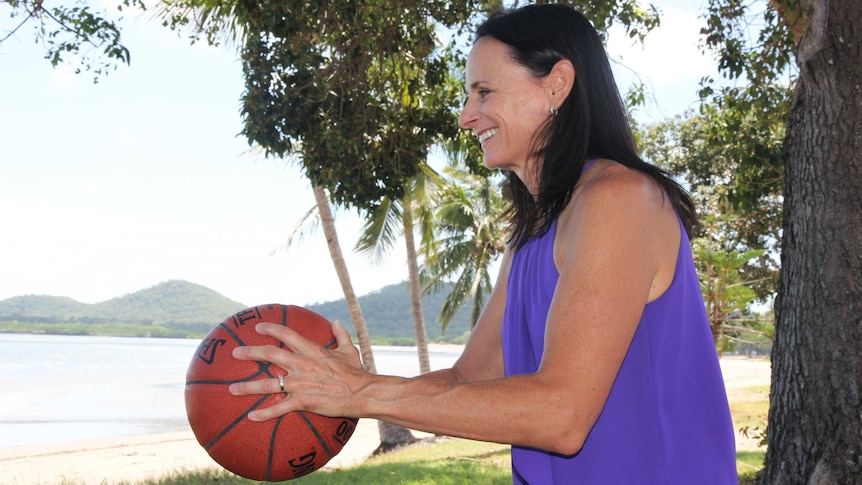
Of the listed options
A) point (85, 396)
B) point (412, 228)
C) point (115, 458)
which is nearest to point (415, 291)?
point (412, 228)

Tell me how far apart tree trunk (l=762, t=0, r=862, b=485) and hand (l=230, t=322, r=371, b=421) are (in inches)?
176

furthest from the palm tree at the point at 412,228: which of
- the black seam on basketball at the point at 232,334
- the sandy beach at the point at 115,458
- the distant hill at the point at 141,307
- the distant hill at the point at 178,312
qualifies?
the distant hill at the point at 141,307

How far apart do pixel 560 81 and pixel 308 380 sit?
1014 millimetres

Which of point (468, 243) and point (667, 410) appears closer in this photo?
point (667, 410)

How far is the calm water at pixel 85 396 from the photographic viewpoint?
32375 millimetres

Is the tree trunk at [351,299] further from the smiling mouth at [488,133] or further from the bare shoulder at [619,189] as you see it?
the bare shoulder at [619,189]

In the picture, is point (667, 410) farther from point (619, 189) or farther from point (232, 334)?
point (232, 334)

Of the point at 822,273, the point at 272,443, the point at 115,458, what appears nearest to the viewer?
the point at 272,443

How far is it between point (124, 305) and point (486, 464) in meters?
141

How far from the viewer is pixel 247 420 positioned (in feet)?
7.51

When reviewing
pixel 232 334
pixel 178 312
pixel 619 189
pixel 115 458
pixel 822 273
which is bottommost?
pixel 115 458

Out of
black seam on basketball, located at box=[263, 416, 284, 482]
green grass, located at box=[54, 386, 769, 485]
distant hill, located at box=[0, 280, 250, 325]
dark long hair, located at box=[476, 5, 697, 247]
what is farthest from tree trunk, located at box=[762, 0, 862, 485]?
distant hill, located at box=[0, 280, 250, 325]

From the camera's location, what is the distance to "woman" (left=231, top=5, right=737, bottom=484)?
1.75 m

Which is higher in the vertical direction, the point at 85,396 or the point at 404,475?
the point at 404,475
